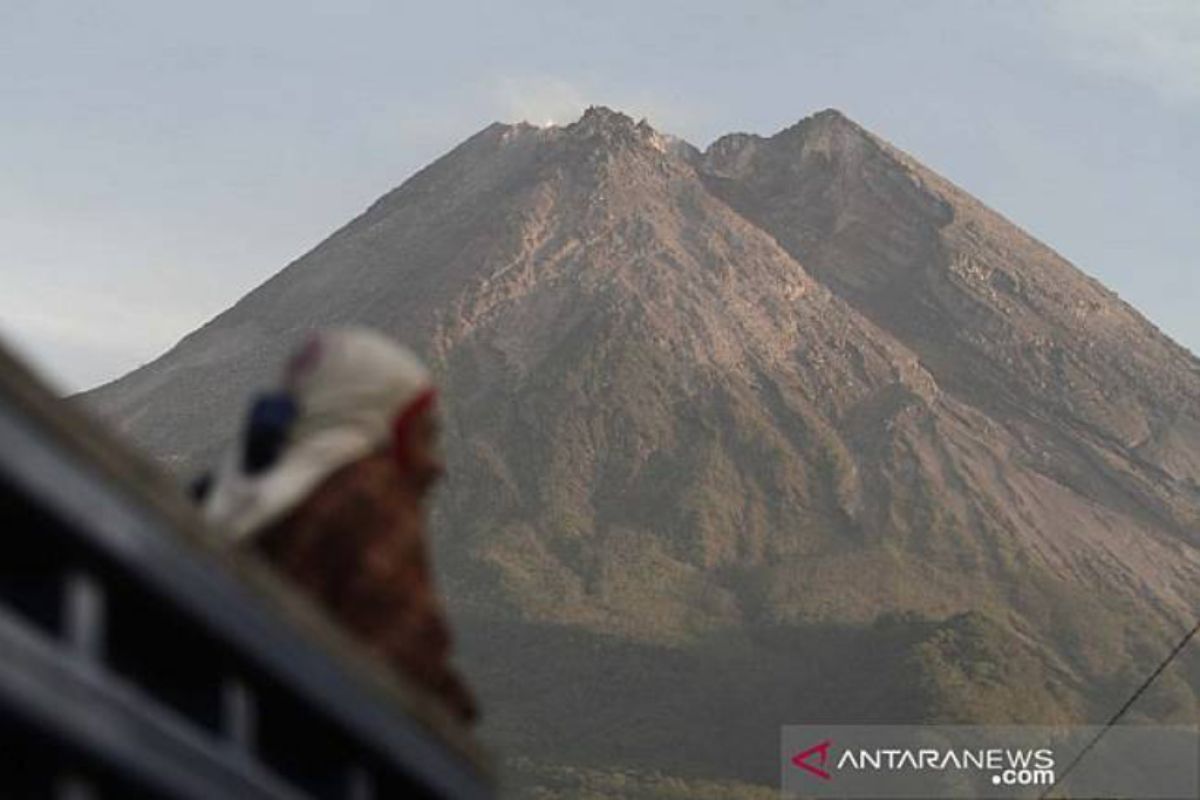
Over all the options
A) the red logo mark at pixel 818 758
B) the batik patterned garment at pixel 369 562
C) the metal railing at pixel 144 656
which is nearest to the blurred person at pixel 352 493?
the batik patterned garment at pixel 369 562

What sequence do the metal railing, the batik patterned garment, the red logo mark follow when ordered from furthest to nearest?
the red logo mark < the batik patterned garment < the metal railing

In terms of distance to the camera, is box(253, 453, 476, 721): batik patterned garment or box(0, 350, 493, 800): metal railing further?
box(253, 453, 476, 721): batik patterned garment

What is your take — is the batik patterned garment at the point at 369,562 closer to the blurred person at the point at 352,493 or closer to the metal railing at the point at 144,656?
the blurred person at the point at 352,493

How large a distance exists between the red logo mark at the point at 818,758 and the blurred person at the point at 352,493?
160 metres

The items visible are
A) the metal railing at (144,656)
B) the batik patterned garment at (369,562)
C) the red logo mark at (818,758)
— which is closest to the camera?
the metal railing at (144,656)

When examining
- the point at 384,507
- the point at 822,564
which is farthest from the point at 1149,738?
the point at 384,507

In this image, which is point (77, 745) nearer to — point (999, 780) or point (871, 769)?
point (999, 780)

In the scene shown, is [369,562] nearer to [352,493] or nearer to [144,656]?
[352,493]

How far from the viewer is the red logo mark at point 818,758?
166 m

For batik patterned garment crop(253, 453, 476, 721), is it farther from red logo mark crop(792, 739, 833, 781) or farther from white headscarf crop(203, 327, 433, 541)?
red logo mark crop(792, 739, 833, 781)

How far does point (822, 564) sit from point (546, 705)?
107 feet

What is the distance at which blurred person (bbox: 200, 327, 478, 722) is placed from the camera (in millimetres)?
6375

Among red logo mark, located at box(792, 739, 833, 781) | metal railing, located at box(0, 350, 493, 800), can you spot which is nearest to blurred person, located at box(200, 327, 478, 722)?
metal railing, located at box(0, 350, 493, 800)

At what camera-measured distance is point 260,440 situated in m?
6.54
